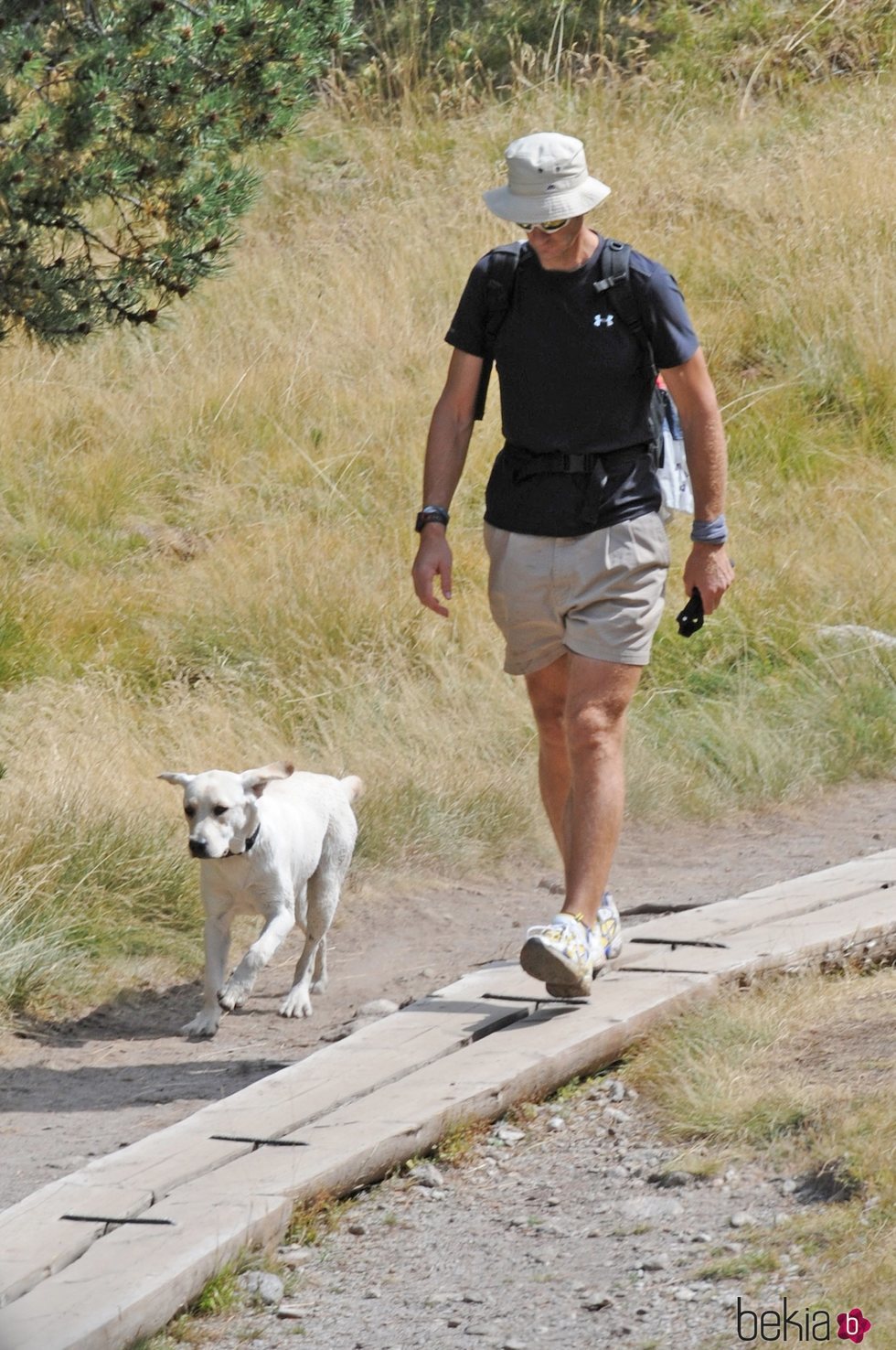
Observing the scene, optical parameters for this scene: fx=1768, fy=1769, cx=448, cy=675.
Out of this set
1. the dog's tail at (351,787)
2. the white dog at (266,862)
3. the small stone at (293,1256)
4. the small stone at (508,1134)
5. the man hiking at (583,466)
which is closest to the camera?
the small stone at (293,1256)

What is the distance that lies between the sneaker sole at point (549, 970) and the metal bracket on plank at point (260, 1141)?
0.80 metres

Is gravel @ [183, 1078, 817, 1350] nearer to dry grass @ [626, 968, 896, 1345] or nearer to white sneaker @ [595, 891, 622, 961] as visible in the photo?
dry grass @ [626, 968, 896, 1345]

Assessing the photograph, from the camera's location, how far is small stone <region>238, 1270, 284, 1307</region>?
3.20 m

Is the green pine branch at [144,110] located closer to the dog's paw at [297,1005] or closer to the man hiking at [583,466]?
the man hiking at [583,466]

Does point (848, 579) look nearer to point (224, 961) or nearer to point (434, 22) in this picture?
point (224, 961)

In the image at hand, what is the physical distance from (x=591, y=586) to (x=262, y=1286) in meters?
1.96

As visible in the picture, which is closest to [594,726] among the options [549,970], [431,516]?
[549,970]

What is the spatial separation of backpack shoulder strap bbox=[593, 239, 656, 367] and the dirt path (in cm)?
211

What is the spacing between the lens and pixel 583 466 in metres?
4.44

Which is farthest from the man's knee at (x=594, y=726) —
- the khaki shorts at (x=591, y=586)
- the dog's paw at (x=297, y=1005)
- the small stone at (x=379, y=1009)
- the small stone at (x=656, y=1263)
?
the small stone at (x=656, y=1263)

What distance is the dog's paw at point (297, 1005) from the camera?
5164 mm

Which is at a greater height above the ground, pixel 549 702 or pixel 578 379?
pixel 578 379

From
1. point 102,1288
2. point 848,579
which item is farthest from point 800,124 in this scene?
point 102,1288

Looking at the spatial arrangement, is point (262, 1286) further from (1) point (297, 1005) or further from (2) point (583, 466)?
(2) point (583, 466)
